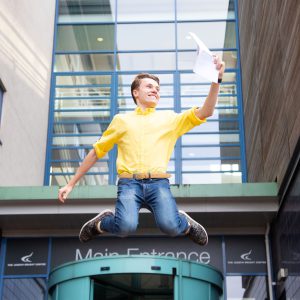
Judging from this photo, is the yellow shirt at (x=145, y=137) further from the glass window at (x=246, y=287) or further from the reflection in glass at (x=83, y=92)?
the reflection in glass at (x=83, y=92)

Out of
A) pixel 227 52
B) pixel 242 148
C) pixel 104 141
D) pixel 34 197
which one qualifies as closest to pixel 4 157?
pixel 34 197

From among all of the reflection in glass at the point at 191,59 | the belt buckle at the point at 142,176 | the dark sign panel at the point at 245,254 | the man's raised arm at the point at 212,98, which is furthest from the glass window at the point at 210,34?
the belt buckle at the point at 142,176

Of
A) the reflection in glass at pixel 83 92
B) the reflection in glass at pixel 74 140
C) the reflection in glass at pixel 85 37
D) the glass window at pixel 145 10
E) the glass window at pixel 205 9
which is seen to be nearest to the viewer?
the reflection in glass at pixel 74 140

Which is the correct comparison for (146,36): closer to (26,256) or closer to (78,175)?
(26,256)

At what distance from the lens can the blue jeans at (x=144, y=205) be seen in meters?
6.54

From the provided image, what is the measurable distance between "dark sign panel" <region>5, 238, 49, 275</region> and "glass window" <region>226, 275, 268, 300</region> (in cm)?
409

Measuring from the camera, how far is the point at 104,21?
2200 centimetres

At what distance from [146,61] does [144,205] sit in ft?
47.9

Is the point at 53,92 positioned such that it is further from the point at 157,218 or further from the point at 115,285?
the point at 157,218

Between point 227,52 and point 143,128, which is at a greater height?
point 227,52

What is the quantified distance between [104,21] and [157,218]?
634 inches

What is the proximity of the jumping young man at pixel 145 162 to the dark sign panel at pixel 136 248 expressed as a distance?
9.22 meters

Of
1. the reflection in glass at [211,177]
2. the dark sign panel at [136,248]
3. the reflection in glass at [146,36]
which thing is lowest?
the dark sign panel at [136,248]

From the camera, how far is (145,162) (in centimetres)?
682
